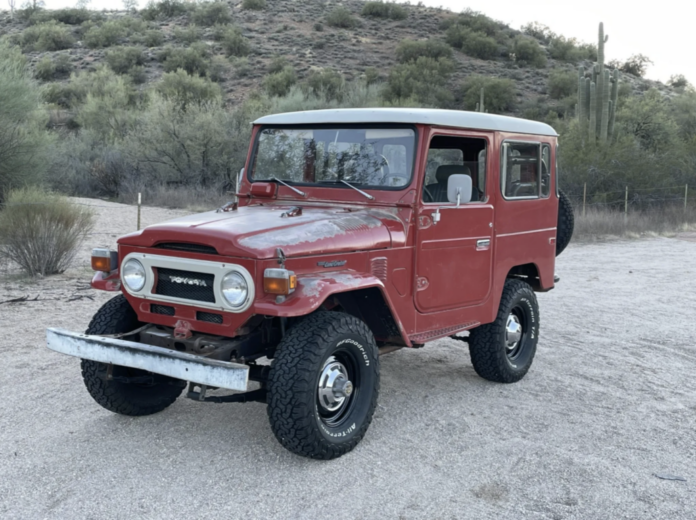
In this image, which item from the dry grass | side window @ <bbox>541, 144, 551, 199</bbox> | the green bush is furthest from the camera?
the green bush

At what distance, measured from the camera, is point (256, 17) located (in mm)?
52625

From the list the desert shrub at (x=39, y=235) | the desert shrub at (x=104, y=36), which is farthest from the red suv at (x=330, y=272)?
the desert shrub at (x=104, y=36)

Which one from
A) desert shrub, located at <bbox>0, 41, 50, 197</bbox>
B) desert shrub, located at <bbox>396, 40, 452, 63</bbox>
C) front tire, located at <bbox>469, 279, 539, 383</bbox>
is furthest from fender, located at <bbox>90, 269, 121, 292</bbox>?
desert shrub, located at <bbox>396, 40, 452, 63</bbox>

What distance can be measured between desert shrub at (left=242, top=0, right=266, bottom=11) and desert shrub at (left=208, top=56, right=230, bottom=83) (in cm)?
1338

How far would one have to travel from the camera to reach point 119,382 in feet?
15.7

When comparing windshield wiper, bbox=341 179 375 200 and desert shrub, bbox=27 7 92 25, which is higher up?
desert shrub, bbox=27 7 92 25

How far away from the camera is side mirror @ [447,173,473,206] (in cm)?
516

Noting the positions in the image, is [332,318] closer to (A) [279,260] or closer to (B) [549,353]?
(A) [279,260]

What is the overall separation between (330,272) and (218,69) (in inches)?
1533

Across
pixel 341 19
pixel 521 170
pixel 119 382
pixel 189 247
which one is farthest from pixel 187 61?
pixel 189 247

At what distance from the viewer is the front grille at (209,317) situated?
14.1 feet

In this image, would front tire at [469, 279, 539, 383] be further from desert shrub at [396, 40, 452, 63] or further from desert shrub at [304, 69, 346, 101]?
desert shrub at [396, 40, 452, 63]

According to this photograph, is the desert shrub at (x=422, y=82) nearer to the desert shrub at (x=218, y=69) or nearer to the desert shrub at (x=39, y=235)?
the desert shrub at (x=218, y=69)

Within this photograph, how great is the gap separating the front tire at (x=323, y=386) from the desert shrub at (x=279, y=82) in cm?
3289
